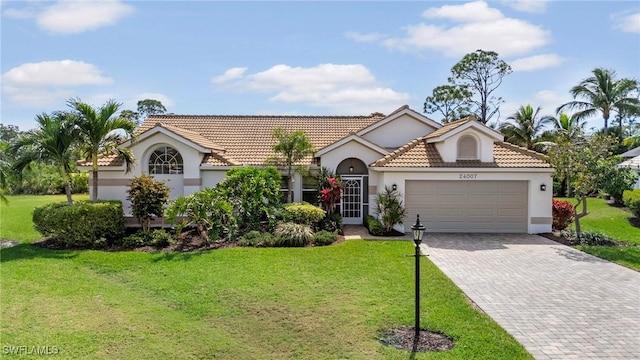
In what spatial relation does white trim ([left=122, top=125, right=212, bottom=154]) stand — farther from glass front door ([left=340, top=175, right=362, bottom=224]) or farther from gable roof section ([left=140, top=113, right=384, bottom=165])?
glass front door ([left=340, top=175, right=362, bottom=224])

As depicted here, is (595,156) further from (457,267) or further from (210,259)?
(210,259)

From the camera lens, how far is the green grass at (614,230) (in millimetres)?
15054

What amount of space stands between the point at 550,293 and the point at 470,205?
28.9 ft

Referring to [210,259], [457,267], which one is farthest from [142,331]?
[457,267]

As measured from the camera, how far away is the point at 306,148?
20.5m

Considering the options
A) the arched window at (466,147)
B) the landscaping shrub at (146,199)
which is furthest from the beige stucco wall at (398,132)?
the landscaping shrub at (146,199)

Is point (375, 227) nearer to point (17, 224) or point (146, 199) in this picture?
point (146, 199)

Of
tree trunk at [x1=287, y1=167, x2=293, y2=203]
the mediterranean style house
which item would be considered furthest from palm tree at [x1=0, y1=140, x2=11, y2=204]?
tree trunk at [x1=287, y1=167, x2=293, y2=203]

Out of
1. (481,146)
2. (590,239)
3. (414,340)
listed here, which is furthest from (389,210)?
(414,340)

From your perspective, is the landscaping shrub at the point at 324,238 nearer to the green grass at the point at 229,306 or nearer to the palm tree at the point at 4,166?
the green grass at the point at 229,306

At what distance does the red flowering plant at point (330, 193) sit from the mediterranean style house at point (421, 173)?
147 centimetres

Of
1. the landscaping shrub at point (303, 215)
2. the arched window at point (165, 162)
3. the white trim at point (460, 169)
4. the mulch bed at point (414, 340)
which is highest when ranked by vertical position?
the arched window at point (165, 162)

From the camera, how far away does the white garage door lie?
19.5 m

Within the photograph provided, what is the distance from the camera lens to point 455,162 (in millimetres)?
19562
